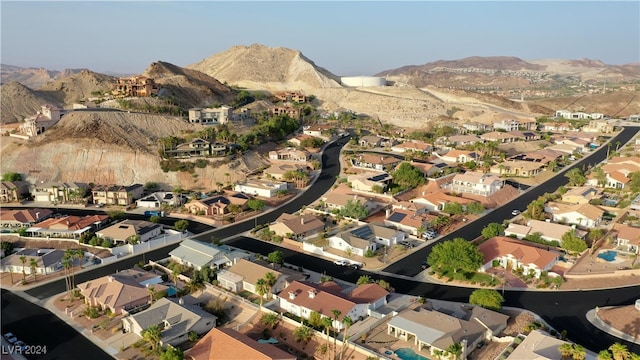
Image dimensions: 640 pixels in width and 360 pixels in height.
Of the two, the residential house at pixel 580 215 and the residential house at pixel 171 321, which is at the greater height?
the residential house at pixel 580 215

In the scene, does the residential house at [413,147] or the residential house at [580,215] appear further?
the residential house at [413,147]

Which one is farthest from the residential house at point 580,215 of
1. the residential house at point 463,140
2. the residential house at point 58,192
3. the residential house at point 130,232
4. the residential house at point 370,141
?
the residential house at point 58,192

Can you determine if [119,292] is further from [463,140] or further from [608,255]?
[463,140]

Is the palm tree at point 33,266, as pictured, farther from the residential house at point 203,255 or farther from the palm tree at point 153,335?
the palm tree at point 153,335

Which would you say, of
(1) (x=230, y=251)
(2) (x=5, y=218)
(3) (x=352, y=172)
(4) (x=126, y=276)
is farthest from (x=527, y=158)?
(2) (x=5, y=218)

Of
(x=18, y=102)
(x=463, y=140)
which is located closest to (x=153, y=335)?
(x=463, y=140)

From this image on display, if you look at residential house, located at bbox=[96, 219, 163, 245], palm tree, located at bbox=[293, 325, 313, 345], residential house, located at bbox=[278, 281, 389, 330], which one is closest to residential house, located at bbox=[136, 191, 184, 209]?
residential house, located at bbox=[96, 219, 163, 245]
